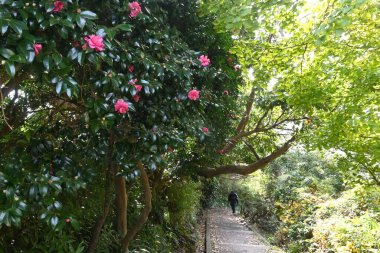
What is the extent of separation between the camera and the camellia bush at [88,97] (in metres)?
1.97

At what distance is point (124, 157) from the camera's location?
2904 mm

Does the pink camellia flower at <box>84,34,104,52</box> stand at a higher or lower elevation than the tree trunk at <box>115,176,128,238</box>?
higher

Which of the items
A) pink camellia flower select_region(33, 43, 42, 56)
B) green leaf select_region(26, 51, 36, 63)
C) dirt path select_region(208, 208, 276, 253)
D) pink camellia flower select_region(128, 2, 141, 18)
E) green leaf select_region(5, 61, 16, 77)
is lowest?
dirt path select_region(208, 208, 276, 253)

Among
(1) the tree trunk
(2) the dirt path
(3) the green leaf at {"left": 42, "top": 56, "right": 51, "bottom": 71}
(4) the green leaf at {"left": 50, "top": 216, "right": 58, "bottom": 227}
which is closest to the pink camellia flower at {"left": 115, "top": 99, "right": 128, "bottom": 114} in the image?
(3) the green leaf at {"left": 42, "top": 56, "right": 51, "bottom": 71}

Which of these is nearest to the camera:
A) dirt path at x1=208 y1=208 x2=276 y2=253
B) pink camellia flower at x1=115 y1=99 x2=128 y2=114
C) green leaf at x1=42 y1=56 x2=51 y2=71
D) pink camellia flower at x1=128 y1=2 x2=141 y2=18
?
green leaf at x1=42 y1=56 x2=51 y2=71

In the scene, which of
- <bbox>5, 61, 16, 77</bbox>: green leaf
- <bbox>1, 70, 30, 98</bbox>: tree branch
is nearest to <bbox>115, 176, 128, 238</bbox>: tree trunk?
<bbox>1, 70, 30, 98</bbox>: tree branch

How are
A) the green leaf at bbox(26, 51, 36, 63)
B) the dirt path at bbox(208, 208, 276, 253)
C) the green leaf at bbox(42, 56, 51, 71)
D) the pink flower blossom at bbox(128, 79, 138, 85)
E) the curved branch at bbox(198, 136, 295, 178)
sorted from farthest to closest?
the dirt path at bbox(208, 208, 276, 253) < the curved branch at bbox(198, 136, 295, 178) < the pink flower blossom at bbox(128, 79, 138, 85) < the green leaf at bbox(42, 56, 51, 71) < the green leaf at bbox(26, 51, 36, 63)

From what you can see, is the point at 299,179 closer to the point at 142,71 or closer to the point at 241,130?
the point at 241,130

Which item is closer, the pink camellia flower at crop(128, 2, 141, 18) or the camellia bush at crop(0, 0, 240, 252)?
the camellia bush at crop(0, 0, 240, 252)

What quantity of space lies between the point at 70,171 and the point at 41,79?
87cm

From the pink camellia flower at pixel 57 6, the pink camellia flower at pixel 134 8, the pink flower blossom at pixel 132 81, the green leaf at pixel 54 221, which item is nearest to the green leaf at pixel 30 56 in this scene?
the pink camellia flower at pixel 57 6

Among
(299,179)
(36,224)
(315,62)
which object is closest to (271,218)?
(299,179)

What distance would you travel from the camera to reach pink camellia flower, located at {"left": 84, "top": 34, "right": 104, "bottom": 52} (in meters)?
2.08

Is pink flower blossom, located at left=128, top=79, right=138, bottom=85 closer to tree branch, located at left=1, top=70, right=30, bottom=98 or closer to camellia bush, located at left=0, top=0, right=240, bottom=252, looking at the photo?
camellia bush, located at left=0, top=0, right=240, bottom=252
